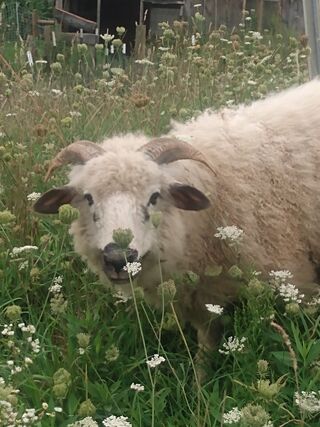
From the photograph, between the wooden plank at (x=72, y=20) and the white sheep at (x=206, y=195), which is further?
the wooden plank at (x=72, y=20)

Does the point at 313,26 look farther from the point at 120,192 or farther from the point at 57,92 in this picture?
the point at 120,192

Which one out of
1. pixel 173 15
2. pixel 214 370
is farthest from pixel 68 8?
pixel 214 370

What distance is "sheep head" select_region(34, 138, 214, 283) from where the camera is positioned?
11.6 ft

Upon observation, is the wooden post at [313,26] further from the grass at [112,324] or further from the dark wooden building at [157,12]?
the dark wooden building at [157,12]

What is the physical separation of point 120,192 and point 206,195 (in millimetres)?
478

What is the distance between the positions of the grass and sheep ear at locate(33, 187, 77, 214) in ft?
0.49

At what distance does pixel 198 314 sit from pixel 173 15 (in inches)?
503

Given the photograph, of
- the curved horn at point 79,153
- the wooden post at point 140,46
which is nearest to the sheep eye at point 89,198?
the curved horn at point 79,153

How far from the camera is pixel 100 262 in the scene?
12.5ft

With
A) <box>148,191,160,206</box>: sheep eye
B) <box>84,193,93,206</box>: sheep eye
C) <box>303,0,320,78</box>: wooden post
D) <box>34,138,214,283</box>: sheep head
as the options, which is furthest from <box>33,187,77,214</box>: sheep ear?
<box>303,0,320,78</box>: wooden post

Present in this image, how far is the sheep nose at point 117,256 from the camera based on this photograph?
3.17 meters

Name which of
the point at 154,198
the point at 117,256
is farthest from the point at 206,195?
the point at 117,256

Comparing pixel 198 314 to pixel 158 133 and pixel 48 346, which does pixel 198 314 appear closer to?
pixel 48 346

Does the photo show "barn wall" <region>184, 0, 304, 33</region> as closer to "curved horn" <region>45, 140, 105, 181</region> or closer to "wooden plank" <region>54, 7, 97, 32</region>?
"wooden plank" <region>54, 7, 97, 32</region>
